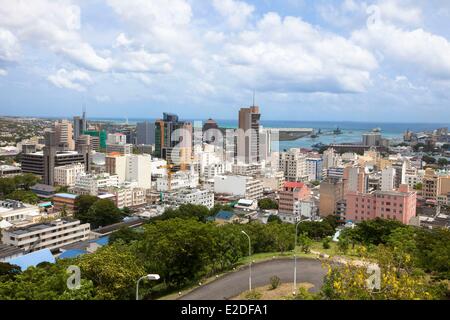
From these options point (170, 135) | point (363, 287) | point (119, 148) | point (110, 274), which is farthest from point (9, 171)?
point (363, 287)

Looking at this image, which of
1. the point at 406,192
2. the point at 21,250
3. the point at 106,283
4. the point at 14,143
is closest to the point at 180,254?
the point at 106,283

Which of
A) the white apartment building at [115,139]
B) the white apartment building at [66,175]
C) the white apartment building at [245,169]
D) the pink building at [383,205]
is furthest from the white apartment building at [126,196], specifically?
the white apartment building at [115,139]

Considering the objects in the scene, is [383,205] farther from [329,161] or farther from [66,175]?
[66,175]

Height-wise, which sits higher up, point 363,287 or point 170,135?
point 170,135

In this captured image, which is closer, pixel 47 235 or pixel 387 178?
pixel 47 235

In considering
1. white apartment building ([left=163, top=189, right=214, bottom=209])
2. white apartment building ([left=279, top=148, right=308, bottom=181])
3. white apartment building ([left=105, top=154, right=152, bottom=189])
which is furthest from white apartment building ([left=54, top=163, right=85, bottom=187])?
white apartment building ([left=279, top=148, right=308, bottom=181])

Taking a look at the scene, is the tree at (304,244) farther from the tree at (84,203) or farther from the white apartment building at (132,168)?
the white apartment building at (132,168)
